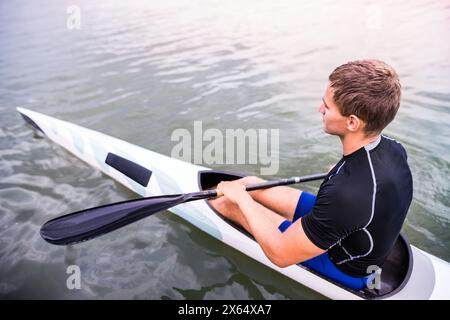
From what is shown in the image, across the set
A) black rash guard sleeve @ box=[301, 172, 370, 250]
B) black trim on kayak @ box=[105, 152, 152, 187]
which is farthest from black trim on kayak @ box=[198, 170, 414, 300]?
black trim on kayak @ box=[105, 152, 152, 187]

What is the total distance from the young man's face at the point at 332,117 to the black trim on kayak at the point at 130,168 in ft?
8.21

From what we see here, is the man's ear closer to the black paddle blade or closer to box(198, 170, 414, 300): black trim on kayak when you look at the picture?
box(198, 170, 414, 300): black trim on kayak

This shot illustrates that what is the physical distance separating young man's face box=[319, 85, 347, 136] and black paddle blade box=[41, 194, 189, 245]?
1449 mm

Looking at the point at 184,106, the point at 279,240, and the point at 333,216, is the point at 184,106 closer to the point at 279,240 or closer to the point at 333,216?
the point at 279,240

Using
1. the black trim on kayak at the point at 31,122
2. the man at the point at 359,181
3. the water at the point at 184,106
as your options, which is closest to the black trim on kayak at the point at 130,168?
the water at the point at 184,106

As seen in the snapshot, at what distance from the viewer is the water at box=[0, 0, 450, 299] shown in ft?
11.6

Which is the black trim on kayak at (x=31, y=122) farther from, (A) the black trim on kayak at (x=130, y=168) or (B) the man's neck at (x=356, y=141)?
(B) the man's neck at (x=356, y=141)

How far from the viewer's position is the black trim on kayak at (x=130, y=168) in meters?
4.25

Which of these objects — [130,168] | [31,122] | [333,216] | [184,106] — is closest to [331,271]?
[333,216]

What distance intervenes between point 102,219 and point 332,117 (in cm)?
210

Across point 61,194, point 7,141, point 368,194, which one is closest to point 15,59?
point 7,141

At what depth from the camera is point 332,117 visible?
7.17 ft

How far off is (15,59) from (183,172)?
845 centimetres

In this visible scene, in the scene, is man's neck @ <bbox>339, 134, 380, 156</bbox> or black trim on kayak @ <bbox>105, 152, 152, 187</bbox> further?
black trim on kayak @ <bbox>105, 152, 152, 187</bbox>
